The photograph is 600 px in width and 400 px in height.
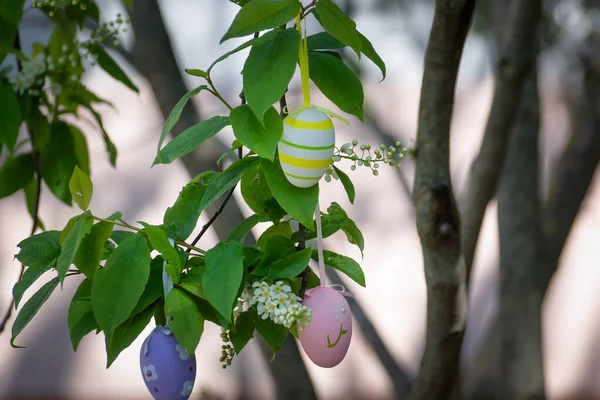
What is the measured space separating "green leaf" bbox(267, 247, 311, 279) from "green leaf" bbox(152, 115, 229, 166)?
4.2 inches

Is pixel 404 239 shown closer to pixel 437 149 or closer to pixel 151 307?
pixel 437 149

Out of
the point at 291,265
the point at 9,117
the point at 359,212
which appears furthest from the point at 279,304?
the point at 359,212

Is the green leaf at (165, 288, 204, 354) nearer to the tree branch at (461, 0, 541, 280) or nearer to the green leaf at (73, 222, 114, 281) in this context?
the green leaf at (73, 222, 114, 281)

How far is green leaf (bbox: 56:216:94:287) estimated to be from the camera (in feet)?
1.60

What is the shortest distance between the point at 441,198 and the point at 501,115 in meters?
0.33

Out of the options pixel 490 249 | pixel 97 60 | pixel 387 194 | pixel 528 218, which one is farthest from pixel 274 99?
pixel 490 249

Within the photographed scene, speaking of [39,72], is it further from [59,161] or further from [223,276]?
[223,276]

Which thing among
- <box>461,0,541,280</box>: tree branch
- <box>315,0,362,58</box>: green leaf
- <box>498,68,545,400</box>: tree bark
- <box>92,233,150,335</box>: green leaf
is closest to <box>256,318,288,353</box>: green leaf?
<box>92,233,150,335</box>: green leaf

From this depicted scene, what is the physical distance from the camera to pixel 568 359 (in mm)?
2137

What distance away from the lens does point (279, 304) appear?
52cm

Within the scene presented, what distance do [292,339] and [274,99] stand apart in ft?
2.10

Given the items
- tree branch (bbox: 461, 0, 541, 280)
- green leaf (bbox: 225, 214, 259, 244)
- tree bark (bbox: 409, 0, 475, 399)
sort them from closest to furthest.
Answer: green leaf (bbox: 225, 214, 259, 244) < tree bark (bbox: 409, 0, 475, 399) < tree branch (bbox: 461, 0, 541, 280)

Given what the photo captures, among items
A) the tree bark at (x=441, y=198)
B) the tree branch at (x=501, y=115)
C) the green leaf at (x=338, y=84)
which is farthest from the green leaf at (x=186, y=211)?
the tree branch at (x=501, y=115)

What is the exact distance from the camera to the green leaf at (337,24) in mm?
505
